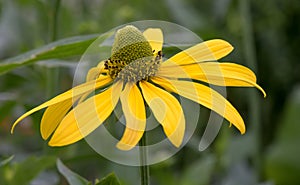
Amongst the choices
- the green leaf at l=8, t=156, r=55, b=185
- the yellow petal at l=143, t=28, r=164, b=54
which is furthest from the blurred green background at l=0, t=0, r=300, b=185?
the yellow petal at l=143, t=28, r=164, b=54

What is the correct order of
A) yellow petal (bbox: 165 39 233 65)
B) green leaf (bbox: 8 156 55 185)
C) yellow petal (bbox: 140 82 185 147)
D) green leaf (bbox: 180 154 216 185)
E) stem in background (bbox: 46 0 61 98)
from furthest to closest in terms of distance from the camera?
green leaf (bbox: 180 154 216 185) → stem in background (bbox: 46 0 61 98) → green leaf (bbox: 8 156 55 185) → yellow petal (bbox: 165 39 233 65) → yellow petal (bbox: 140 82 185 147)

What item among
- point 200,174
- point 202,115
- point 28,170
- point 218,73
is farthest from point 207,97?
point 202,115

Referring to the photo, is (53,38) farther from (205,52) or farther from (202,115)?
(202,115)

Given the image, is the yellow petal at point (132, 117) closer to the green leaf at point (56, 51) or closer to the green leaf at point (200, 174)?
the green leaf at point (56, 51)

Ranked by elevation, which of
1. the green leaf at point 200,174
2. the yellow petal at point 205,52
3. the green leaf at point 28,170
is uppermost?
the yellow petal at point 205,52

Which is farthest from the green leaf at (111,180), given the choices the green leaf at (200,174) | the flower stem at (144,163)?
the green leaf at (200,174)

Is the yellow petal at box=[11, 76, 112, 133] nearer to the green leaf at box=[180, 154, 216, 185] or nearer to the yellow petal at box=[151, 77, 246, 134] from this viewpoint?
the yellow petal at box=[151, 77, 246, 134]
